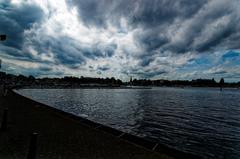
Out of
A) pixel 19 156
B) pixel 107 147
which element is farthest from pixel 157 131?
pixel 19 156

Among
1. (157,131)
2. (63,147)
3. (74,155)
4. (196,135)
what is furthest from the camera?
(157,131)

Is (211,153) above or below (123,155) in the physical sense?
below

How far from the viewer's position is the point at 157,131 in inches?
685

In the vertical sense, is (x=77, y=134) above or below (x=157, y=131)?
above

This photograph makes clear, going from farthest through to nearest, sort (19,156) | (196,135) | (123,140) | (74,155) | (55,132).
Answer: (196,135) → (55,132) → (123,140) → (74,155) → (19,156)

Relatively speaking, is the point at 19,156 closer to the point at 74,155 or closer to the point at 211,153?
the point at 74,155

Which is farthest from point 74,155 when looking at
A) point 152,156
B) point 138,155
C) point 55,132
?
point 55,132

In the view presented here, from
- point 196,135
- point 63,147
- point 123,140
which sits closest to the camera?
point 63,147

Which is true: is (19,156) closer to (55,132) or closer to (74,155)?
(74,155)

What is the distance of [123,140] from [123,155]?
107 inches

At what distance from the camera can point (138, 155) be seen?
28.8ft

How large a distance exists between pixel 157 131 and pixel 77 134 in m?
8.45

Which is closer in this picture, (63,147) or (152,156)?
(152,156)

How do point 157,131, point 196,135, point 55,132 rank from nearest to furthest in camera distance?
point 55,132, point 196,135, point 157,131
